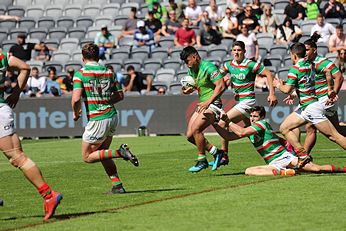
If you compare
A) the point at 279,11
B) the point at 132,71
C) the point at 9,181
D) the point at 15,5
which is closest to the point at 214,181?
the point at 9,181

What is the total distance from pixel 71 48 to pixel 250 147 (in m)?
13.3

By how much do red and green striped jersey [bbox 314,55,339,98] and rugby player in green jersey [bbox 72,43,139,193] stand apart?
173 inches

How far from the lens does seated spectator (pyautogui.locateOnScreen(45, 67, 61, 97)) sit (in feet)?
95.1

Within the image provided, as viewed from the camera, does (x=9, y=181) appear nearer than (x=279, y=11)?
Yes

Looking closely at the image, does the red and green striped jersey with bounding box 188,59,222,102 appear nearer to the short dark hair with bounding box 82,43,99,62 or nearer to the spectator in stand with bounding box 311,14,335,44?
the short dark hair with bounding box 82,43,99,62

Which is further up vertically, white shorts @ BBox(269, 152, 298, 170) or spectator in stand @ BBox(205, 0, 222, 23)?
spectator in stand @ BBox(205, 0, 222, 23)

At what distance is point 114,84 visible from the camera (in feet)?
41.3

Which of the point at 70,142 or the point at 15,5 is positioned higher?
the point at 15,5

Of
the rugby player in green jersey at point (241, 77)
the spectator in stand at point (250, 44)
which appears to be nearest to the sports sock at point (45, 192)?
the rugby player in green jersey at point (241, 77)

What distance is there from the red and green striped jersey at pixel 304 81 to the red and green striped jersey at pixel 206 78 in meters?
1.20

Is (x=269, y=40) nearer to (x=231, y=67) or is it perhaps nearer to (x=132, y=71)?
(x=132, y=71)

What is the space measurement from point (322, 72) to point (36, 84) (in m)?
15.7

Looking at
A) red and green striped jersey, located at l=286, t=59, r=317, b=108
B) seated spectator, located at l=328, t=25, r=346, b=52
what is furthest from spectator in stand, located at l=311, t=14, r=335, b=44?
red and green striped jersey, located at l=286, t=59, r=317, b=108

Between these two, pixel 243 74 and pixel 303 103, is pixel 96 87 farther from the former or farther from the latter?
pixel 243 74
